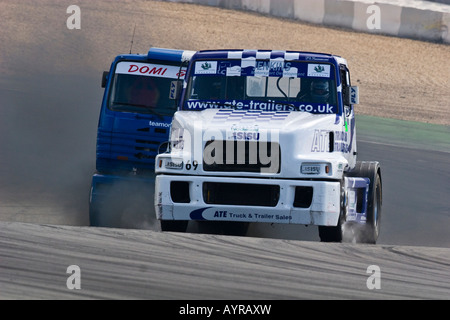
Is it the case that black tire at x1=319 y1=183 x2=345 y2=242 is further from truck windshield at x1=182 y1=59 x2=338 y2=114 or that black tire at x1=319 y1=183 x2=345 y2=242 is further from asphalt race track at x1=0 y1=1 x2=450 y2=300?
truck windshield at x1=182 y1=59 x2=338 y2=114

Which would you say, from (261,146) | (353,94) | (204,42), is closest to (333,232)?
(261,146)

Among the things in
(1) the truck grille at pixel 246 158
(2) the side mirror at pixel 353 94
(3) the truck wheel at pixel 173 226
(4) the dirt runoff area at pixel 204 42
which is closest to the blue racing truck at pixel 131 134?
(3) the truck wheel at pixel 173 226

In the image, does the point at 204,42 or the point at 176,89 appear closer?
the point at 176,89

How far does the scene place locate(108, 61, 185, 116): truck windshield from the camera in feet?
47.0

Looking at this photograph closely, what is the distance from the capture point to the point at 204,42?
2645cm

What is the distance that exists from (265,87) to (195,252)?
2.89 metres

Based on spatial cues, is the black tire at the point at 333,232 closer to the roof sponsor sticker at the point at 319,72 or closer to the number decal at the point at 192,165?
the number decal at the point at 192,165

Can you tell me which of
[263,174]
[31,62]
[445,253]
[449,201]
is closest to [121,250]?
[263,174]

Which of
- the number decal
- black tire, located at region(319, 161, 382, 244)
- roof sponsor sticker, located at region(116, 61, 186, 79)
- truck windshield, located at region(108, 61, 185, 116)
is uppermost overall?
roof sponsor sticker, located at region(116, 61, 186, 79)

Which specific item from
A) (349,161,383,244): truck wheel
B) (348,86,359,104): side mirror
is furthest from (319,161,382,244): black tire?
(348,86,359,104): side mirror

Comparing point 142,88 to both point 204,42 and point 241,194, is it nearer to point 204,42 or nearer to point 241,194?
point 241,194

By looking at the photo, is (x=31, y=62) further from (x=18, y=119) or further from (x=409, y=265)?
(x=409, y=265)

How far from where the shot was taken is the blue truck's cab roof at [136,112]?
14203 mm
